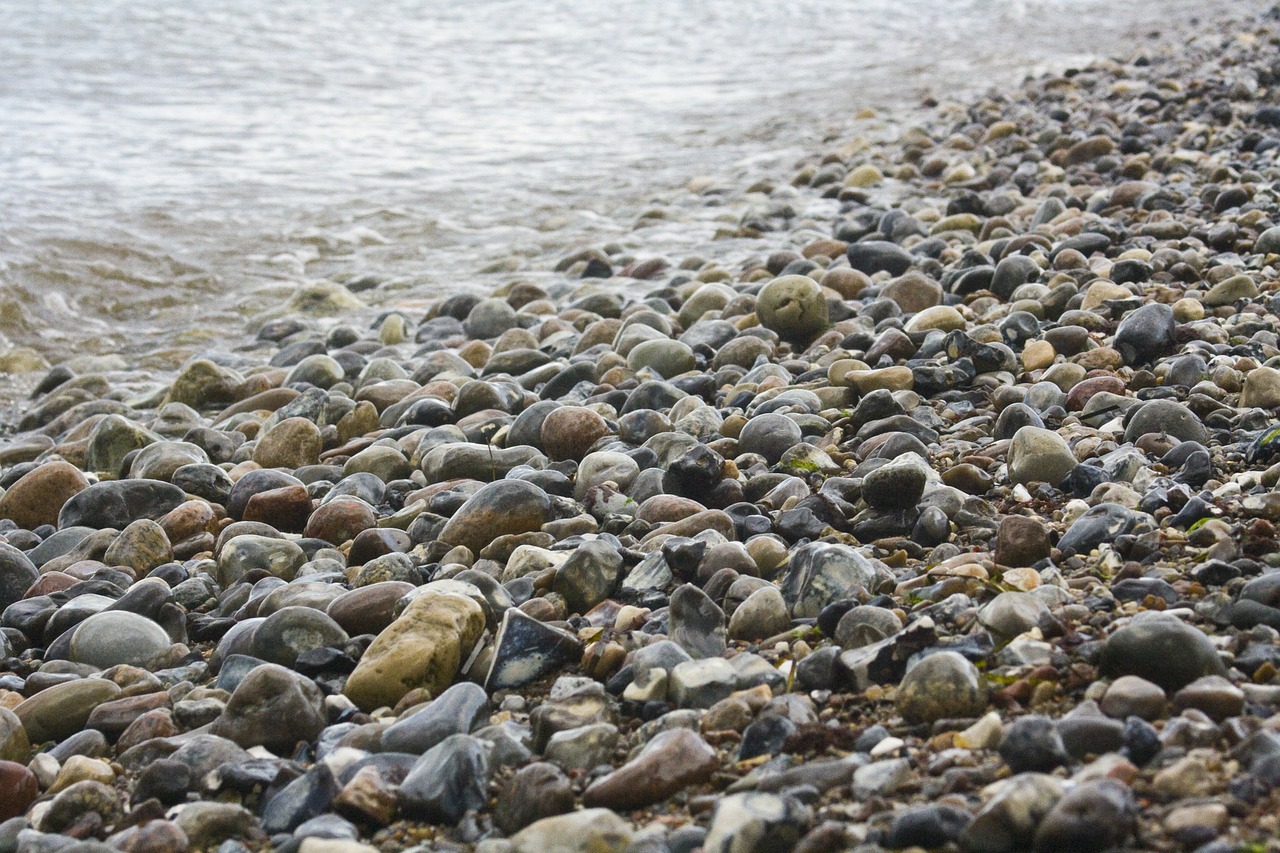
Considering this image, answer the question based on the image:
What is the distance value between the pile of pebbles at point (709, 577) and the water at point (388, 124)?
6.33 ft

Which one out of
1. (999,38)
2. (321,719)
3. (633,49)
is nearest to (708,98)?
(633,49)

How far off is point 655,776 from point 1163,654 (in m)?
0.76

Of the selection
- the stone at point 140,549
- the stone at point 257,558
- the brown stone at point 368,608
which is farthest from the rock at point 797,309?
the stone at point 140,549

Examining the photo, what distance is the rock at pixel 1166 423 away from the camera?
2.51 metres

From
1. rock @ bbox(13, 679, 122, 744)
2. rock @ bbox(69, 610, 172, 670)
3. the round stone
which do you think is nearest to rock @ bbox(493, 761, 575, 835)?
rock @ bbox(13, 679, 122, 744)

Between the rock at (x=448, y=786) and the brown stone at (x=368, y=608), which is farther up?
the rock at (x=448, y=786)

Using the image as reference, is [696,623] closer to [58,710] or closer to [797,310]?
[58,710]

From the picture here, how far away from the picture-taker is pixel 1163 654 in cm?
161

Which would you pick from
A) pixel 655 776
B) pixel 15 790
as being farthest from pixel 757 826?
pixel 15 790

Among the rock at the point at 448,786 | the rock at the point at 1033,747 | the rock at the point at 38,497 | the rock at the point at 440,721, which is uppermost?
the rock at the point at 1033,747

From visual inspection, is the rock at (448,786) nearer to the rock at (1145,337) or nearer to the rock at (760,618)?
the rock at (760,618)

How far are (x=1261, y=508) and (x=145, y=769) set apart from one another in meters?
2.03

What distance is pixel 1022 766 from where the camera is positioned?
1470mm

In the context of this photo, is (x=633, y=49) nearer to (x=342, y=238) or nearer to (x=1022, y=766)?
(x=342, y=238)
